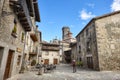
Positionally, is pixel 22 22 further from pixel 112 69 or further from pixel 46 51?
pixel 46 51

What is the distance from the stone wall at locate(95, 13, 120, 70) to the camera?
46.4 ft

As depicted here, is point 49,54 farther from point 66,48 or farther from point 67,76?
point 67,76

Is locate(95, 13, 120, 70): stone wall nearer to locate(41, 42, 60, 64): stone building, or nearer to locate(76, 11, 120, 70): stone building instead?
locate(76, 11, 120, 70): stone building

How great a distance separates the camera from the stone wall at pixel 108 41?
1413 centimetres

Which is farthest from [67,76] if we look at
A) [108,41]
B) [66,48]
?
[66,48]

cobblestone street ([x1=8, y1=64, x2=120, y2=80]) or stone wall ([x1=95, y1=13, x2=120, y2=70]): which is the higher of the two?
stone wall ([x1=95, y1=13, x2=120, y2=70])

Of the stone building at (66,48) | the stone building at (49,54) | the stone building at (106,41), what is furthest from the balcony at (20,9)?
the stone building at (66,48)

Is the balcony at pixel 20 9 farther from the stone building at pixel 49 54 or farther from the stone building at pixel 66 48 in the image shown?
the stone building at pixel 66 48

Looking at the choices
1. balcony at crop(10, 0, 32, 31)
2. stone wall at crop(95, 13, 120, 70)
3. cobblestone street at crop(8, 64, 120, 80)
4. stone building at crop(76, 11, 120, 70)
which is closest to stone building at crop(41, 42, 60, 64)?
stone building at crop(76, 11, 120, 70)

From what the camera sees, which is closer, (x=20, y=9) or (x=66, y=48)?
(x=20, y=9)

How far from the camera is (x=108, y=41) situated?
14.9 metres

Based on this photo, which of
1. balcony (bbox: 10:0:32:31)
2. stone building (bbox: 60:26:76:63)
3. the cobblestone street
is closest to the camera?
balcony (bbox: 10:0:32:31)

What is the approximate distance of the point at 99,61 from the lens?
45.6 ft

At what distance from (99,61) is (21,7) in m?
11.9
